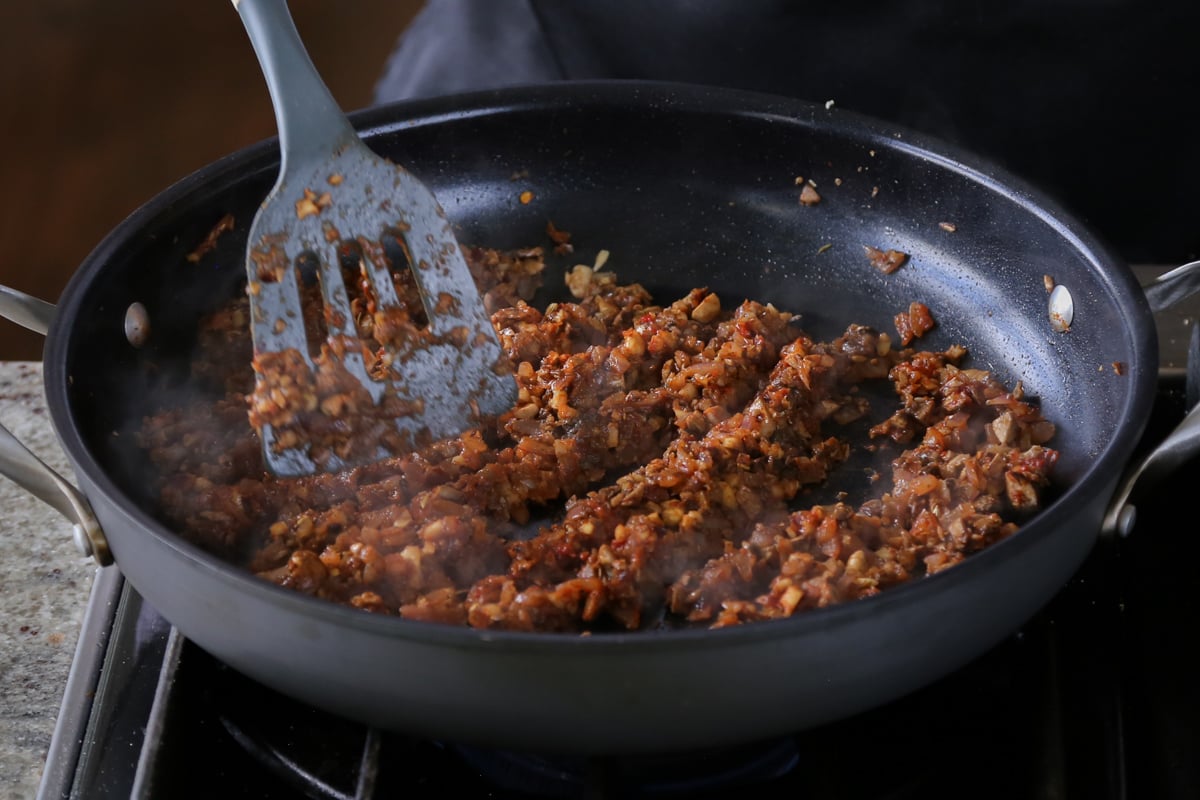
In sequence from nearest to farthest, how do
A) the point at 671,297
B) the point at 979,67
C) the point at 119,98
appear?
1. the point at 671,297
2. the point at 979,67
3. the point at 119,98

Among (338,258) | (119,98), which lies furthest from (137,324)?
(119,98)

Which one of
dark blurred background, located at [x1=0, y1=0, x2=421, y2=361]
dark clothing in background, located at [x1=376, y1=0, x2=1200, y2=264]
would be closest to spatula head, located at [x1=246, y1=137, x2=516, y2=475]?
dark clothing in background, located at [x1=376, y1=0, x2=1200, y2=264]

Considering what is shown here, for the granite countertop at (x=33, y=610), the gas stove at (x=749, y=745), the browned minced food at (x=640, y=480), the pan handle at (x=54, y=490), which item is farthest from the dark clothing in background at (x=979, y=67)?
the pan handle at (x=54, y=490)

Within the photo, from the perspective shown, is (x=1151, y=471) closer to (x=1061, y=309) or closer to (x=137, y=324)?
(x=1061, y=309)

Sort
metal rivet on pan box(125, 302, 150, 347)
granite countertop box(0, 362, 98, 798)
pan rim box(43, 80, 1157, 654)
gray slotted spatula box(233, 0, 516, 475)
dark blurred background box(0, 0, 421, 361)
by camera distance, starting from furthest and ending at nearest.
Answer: dark blurred background box(0, 0, 421, 361), metal rivet on pan box(125, 302, 150, 347), gray slotted spatula box(233, 0, 516, 475), granite countertop box(0, 362, 98, 798), pan rim box(43, 80, 1157, 654)

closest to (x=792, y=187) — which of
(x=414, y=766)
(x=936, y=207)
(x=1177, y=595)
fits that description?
(x=936, y=207)

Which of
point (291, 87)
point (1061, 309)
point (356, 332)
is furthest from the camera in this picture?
point (1061, 309)

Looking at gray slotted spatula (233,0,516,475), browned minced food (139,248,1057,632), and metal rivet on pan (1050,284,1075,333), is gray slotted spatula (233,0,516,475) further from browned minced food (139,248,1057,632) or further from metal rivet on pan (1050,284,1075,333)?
metal rivet on pan (1050,284,1075,333)
